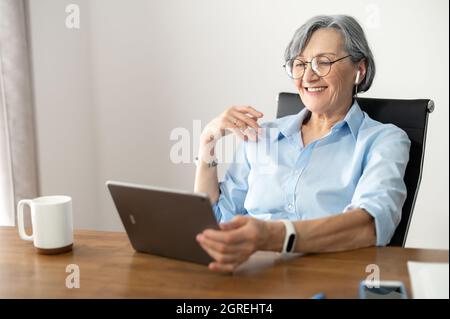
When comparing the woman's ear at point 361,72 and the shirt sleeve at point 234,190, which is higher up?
the woman's ear at point 361,72

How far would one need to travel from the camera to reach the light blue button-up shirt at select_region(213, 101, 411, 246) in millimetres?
1360

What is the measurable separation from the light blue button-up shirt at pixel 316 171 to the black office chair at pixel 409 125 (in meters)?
0.09

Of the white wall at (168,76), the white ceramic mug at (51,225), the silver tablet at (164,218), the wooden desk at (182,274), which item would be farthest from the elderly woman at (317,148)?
the white wall at (168,76)

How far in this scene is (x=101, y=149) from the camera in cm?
281

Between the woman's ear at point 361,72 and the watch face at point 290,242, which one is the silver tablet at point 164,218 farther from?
the woman's ear at point 361,72

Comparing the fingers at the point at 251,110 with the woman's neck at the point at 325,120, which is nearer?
the fingers at the point at 251,110

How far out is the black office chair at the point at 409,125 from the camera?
5.00 ft

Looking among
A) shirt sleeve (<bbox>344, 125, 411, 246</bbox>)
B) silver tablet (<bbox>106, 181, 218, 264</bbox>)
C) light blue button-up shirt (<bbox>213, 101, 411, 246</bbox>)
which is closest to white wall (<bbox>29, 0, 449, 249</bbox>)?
light blue button-up shirt (<bbox>213, 101, 411, 246</bbox>)

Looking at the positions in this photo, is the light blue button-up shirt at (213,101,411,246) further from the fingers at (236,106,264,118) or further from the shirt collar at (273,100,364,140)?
the fingers at (236,106,264,118)

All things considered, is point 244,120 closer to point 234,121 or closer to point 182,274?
point 234,121

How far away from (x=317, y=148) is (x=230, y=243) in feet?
2.20

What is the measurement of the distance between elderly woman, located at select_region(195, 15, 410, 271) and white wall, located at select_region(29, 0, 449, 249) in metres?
0.82

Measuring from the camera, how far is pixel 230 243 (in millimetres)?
988
